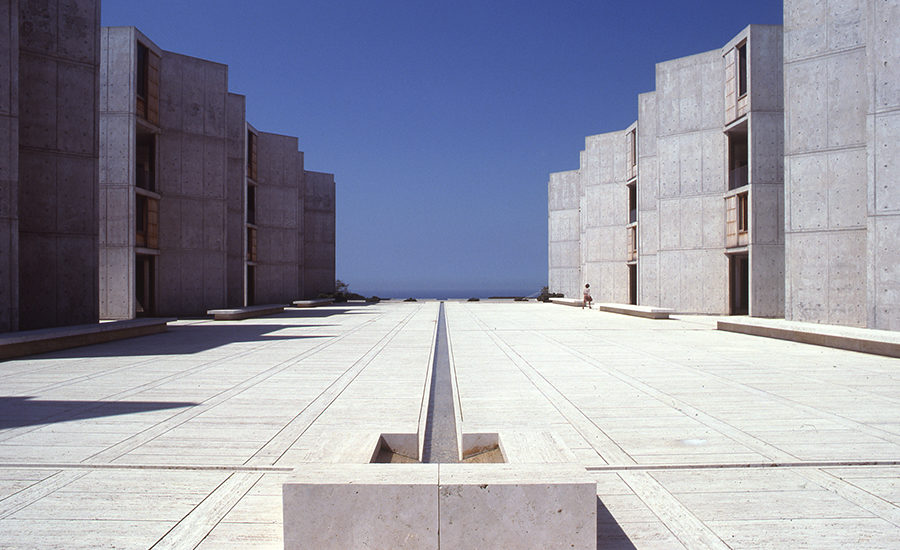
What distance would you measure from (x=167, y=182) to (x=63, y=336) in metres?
13.8

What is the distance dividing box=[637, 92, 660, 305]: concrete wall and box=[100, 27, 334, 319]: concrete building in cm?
2074

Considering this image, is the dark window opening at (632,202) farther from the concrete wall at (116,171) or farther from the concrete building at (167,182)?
the concrete wall at (116,171)

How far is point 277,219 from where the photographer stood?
37688 millimetres

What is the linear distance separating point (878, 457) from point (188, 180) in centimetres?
2637

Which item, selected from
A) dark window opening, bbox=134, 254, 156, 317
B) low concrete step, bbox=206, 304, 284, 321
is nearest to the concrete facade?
low concrete step, bbox=206, 304, 284, 321

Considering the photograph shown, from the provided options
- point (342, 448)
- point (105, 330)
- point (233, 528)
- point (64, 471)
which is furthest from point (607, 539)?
point (105, 330)

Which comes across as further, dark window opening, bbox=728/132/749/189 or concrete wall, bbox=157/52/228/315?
dark window opening, bbox=728/132/749/189

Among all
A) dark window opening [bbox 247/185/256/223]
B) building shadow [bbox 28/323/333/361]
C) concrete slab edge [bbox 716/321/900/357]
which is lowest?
building shadow [bbox 28/323/333/361]

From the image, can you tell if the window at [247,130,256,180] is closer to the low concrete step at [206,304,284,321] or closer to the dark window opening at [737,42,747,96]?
the low concrete step at [206,304,284,321]

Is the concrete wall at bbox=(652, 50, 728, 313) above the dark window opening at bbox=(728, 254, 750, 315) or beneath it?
above

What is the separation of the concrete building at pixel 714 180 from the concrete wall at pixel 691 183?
5cm

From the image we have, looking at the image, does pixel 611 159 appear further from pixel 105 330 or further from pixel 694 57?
pixel 105 330

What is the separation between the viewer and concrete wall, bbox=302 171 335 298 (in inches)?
1854

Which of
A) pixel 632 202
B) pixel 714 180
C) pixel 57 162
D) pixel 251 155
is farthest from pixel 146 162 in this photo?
pixel 632 202
